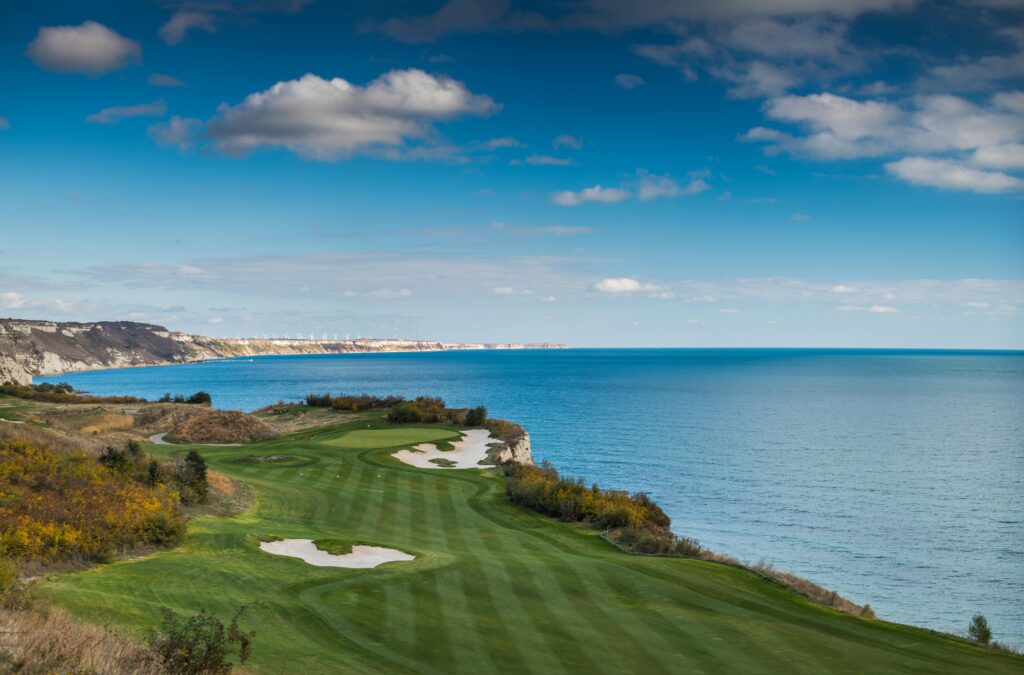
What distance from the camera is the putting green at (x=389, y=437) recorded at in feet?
156

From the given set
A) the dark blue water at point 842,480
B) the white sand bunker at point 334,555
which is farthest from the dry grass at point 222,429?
the white sand bunker at point 334,555

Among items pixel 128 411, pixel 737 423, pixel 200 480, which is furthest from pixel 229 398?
pixel 200 480

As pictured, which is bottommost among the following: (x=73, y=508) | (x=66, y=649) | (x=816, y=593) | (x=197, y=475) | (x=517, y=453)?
(x=517, y=453)

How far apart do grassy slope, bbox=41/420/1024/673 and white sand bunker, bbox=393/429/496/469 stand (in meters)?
17.9

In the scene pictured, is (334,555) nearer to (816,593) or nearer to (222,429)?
(816,593)

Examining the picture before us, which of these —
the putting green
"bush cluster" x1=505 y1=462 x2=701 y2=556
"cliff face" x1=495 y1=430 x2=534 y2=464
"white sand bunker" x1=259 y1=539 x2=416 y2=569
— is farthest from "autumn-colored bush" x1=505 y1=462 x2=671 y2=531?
the putting green

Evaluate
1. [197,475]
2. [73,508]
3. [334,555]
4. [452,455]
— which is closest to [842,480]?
[452,455]

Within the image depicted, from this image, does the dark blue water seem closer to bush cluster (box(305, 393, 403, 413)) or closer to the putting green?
the putting green

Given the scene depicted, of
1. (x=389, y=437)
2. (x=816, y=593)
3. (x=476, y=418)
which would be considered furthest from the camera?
(x=476, y=418)

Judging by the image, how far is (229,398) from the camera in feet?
407

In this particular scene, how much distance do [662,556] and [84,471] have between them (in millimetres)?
17948

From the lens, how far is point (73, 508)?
1778 centimetres

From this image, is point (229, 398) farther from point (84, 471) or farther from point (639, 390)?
point (84, 471)

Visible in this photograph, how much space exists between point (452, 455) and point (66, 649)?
37498 millimetres
